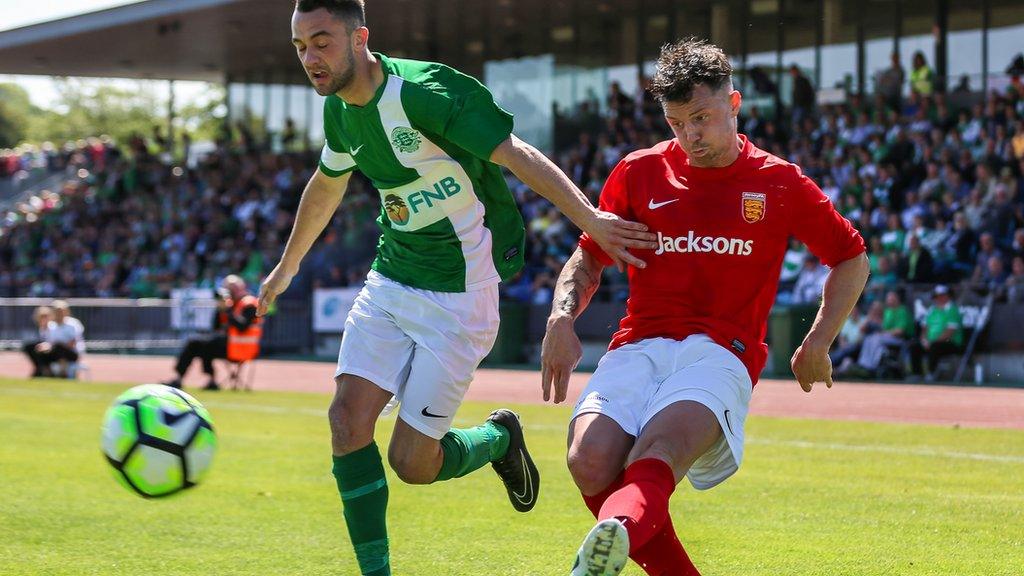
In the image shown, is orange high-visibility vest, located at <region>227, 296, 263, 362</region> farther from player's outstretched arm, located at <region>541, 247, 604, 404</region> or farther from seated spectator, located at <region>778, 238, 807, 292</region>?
player's outstretched arm, located at <region>541, 247, 604, 404</region>

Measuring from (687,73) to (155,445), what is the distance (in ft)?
9.15

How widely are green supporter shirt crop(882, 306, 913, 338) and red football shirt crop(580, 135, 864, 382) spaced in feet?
48.5

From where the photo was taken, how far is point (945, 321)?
18.8 metres

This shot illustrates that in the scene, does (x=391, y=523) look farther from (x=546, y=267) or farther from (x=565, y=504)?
(x=546, y=267)

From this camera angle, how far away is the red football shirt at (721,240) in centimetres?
492

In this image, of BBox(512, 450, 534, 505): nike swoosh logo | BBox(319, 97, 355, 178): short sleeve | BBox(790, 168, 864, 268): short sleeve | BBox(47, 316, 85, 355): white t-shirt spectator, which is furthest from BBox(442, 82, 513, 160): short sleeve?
BBox(47, 316, 85, 355): white t-shirt spectator

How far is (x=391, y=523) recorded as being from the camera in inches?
290

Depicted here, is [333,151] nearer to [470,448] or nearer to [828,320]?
[470,448]

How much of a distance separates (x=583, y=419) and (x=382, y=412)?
3.79 feet

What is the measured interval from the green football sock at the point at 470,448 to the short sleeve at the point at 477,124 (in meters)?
1.46

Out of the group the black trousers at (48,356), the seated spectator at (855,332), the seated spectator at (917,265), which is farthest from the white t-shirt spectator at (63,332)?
the seated spectator at (917,265)

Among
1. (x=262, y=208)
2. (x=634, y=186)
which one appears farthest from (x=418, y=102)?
(x=262, y=208)

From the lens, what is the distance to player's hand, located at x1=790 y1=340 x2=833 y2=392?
15.8ft

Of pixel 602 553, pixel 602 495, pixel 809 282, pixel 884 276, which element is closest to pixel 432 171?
pixel 602 495
